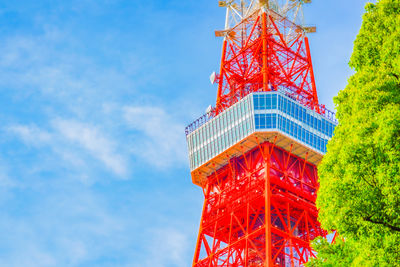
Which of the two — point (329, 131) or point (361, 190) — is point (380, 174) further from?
point (329, 131)

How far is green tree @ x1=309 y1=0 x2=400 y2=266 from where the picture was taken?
15969mm

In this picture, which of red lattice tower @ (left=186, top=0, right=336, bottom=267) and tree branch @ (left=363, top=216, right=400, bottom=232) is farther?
red lattice tower @ (left=186, top=0, right=336, bottom=267)

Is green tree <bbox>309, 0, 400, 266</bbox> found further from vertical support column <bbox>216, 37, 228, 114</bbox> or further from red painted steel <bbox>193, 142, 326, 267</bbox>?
vertical support column <bbox>216, 37, 228, 114</bbox>

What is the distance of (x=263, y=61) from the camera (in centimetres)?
6562

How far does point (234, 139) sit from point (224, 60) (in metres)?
12.7

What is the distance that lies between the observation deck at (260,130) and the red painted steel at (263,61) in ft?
8.68

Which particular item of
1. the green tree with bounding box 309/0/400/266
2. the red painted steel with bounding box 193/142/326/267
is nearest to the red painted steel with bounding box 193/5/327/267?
the red painted steel with bounding box 193/142/326/267

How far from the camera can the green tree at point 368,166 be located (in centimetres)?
1597

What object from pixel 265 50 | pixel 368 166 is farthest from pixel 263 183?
pixel 368 166

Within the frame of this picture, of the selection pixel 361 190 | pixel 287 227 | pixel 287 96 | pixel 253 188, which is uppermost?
pixel 287 96

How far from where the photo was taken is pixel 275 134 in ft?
193

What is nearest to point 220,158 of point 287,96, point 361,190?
point 287,96

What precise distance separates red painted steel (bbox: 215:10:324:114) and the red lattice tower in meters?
0.12

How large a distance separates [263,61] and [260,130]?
997cm
